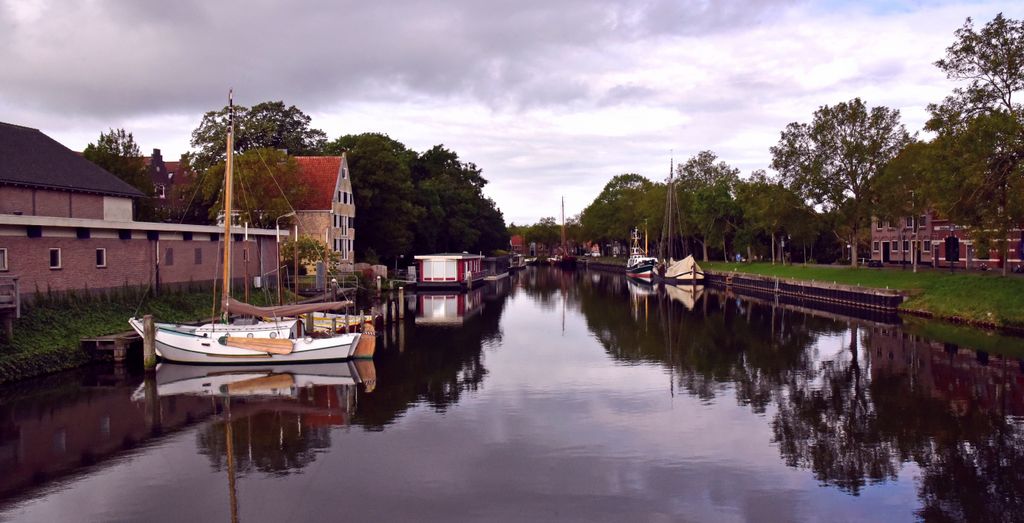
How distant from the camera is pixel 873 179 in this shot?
212 feet

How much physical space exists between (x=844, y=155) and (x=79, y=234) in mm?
58046

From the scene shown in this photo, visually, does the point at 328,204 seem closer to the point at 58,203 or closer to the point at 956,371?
the point at 58,203

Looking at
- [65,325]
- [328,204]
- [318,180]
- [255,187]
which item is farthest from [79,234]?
[318,180]

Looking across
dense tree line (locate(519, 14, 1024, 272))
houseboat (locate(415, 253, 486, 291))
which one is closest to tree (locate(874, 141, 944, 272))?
dense tree line (locate(519, 14, 1024, 272))

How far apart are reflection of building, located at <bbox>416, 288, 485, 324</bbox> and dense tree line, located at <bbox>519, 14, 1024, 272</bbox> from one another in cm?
2951

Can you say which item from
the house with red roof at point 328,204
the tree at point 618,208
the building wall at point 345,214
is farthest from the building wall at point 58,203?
the tree at point 618,208

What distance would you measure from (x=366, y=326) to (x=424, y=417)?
39.1ft

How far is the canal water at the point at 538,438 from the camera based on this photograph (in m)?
15.6

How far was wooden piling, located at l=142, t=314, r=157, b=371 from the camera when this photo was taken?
30062 mm

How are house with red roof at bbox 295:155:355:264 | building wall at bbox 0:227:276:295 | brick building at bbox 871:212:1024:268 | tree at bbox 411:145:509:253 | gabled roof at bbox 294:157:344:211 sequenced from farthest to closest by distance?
tree at bbox 411:145:509:253, house with red roof at bbox 295:155:355:264, gabled roof at bbox 294:157:344:211, brick building at bbox 871:212:1024:268, building wall at bbox 0:227:276:295

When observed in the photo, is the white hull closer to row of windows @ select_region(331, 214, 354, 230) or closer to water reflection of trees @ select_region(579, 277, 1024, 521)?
water reflection of trees @ select_region(579, 277, 1024, 521)

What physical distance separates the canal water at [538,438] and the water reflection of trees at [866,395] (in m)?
0.10

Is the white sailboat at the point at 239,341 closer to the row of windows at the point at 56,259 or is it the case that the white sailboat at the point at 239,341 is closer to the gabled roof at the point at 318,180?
the row of windows at the point at 56,259

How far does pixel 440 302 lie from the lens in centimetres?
6562
